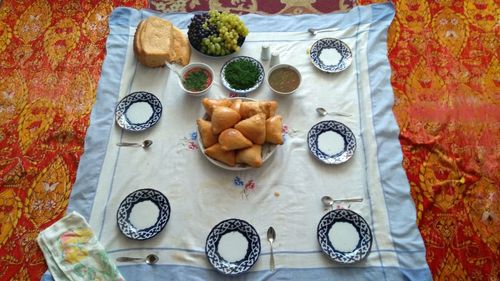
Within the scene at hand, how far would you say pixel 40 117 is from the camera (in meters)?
1.43

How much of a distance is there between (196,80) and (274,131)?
1.29 ft

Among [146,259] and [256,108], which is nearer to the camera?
[146,259]

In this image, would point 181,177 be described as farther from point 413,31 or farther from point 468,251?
point 413,31

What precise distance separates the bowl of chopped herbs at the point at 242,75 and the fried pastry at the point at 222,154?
0.90 ft

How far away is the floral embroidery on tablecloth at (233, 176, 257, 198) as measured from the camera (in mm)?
1189

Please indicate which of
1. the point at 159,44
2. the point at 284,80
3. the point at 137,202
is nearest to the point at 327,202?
the point at 284,80

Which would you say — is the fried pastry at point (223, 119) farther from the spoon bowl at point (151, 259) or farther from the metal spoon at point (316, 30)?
the metal spoon at point (316, 30)

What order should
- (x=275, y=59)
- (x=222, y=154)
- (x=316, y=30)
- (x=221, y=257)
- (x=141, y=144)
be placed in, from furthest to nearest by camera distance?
(x=316, y=30)
(x=275, y=59)
(x=141, y=144)
(x=222, y=154)
(x=221, y=257)

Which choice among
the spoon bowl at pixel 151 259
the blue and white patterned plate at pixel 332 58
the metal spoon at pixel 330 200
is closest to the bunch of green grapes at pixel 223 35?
the blue and white patterned plate at pixel 332 58

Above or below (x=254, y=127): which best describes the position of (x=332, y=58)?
above

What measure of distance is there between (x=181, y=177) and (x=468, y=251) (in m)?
0.93

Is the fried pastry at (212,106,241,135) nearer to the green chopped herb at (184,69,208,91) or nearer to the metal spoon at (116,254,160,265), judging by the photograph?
the green chopped herb at (184,69,208,91)

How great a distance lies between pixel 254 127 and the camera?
1.15 metres

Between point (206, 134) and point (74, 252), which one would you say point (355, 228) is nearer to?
point (206, 134)
